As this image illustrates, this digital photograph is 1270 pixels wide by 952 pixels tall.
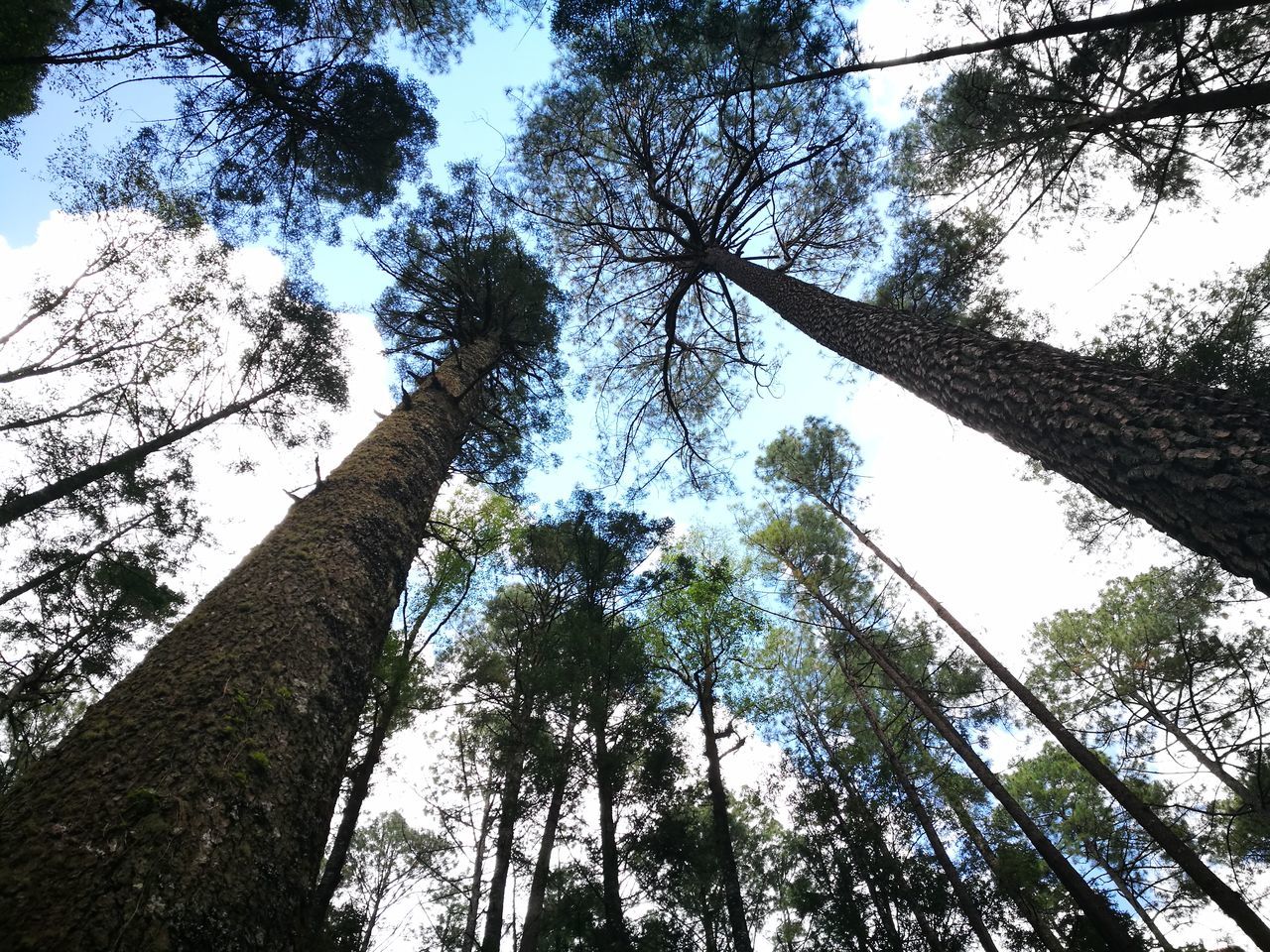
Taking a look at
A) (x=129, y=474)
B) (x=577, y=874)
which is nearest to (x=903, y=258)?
(x=577, y=874)

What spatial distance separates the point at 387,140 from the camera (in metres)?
6.45

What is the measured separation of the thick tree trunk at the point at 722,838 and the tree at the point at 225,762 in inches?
231

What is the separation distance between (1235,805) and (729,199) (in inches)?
608

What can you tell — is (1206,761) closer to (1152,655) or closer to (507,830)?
(1152,655)

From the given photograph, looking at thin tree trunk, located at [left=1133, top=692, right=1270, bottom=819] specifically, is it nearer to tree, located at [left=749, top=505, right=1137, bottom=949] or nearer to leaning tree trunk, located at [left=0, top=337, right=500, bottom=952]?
tree, located at [left=749, top=505, right=1137, bottom=949]

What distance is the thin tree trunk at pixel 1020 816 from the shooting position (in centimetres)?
497

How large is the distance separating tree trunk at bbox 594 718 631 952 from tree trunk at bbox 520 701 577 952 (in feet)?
1.23

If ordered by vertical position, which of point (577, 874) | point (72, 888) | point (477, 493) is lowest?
point (72, 888)

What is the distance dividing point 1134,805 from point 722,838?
14.3 feet

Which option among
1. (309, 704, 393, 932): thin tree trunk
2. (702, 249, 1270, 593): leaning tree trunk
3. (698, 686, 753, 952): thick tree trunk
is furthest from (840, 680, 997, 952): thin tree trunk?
(309, 704, 393, 932): thin tree trunk

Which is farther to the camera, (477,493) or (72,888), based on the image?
(477,493)

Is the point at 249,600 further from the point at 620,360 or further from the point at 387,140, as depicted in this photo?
the point at 620,360

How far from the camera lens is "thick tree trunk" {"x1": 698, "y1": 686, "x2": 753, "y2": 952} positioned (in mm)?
5809

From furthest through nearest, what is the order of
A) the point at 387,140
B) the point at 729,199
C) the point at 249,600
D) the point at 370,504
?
1. the point at 729,199
2. the point at 387,140
3. the point at 370,504
4. the point at 249,600
